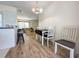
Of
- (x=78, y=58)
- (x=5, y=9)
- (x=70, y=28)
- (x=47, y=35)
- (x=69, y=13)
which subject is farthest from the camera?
(x=5, y=9)

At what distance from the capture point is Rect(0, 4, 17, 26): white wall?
6.89 metres

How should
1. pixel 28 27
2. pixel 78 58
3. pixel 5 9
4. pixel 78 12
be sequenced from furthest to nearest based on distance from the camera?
1. pixel 28 27
2. pixel 5 9
3. pixel 78 12
4. pixel 78 58

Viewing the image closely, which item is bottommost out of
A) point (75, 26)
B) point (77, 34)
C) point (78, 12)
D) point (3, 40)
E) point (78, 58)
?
point (78, 58)

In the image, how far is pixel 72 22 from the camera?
4.08 m

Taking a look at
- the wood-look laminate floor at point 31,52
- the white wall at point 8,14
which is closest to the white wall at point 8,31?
the white wall at point 8,14

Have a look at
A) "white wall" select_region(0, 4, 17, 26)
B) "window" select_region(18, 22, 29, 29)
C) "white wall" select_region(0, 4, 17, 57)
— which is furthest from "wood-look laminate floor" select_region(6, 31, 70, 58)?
"window" select_region(18, 22, 29, 29)

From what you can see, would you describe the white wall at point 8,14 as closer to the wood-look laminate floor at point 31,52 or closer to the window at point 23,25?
the wood-look laminate floor at point 31,52

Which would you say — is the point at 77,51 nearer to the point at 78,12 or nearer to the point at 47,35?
the point at 78,12

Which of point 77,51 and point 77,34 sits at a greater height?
point 77,34

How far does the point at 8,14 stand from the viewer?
719 centimetres

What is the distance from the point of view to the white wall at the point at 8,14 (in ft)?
22.6

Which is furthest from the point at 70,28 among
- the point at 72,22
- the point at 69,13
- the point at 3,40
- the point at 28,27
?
the point at 28,27

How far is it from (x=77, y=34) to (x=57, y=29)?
1.96 metres

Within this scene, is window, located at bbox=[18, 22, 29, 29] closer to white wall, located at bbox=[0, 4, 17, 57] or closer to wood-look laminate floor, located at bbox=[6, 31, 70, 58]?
white wall, located at bbox=[0, 4, 17, 57]
